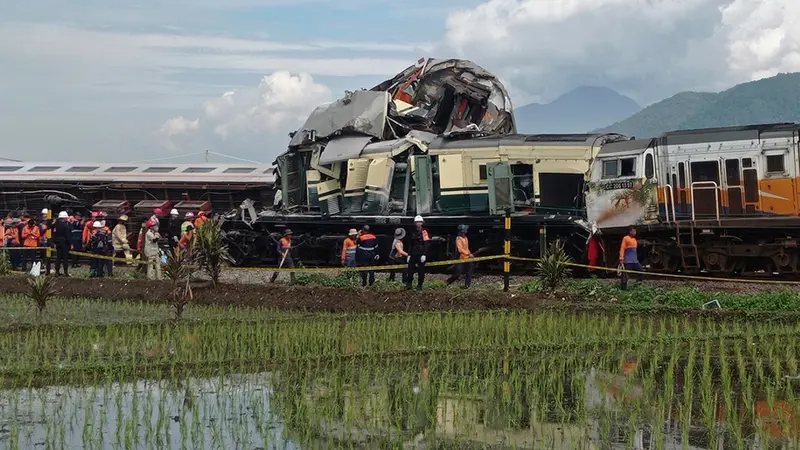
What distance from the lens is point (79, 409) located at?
38.2 feet

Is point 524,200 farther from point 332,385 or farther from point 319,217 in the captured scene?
point 332,385

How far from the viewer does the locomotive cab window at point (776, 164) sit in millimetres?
23734

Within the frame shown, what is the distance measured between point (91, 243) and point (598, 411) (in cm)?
2433

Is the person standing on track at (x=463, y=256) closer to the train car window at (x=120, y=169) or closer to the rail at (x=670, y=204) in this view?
the rail at (x=670, y=204)

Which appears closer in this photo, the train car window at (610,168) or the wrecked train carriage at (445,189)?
the train car window at (610,168)

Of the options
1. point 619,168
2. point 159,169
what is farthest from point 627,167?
point 159,169

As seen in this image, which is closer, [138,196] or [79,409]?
[79,409]

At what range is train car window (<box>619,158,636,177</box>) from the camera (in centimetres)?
2581

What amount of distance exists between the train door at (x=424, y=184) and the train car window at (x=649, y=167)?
6053 millimetres

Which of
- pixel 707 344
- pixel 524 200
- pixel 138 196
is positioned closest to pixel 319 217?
pixel 524 200

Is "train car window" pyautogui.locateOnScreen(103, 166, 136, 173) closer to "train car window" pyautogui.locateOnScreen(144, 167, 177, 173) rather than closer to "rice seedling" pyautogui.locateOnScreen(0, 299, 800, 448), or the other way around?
"train car window" pyautogui.locateOnScreen(144, 167, 177, 173)

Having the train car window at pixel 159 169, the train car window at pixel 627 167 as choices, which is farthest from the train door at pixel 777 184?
the train car window at pixel 159 169

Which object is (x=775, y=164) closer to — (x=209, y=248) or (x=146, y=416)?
(x=209, y=248)

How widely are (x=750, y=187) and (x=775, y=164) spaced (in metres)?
0.72
